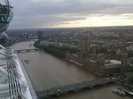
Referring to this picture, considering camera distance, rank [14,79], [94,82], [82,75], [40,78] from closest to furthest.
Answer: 1. [14,79]
2. [94,82]
3. [40,78]
4. [82,75]

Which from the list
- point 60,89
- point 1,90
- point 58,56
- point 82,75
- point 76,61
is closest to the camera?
point 1,90

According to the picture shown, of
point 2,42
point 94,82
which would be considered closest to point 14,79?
point 2,42

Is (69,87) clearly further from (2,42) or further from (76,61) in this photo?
(76,61)

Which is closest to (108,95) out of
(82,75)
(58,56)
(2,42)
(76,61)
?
(82,75)

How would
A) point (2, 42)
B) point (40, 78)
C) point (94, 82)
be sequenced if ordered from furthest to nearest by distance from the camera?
1. point (40, 78)
2. point (94, 82)
3. point (2, 42)

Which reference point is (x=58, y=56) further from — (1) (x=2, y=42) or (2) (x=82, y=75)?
(1) (x=2, y=42)

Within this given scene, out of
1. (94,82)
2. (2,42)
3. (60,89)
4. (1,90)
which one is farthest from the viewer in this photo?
(94,82)

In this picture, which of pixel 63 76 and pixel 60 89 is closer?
pixel 60 89

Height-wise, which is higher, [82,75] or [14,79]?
[14,79]

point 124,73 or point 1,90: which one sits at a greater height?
point 1,90
